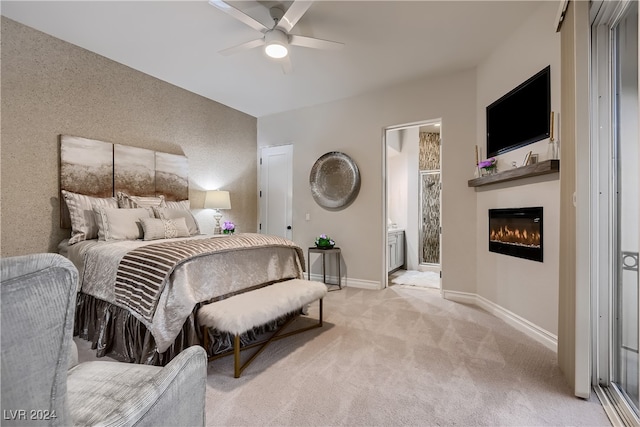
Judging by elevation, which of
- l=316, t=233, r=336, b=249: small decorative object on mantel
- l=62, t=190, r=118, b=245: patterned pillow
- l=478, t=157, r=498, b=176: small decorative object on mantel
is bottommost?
l=316, t=233, r=336, b=249: small decorative object on mantel

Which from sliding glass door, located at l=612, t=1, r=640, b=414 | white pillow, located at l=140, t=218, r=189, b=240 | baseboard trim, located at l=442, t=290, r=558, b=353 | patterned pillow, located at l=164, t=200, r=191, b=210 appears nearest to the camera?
sliding glass door, located at l=612, t=1, r=640, b=414

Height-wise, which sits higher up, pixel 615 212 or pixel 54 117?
pixel 54 117

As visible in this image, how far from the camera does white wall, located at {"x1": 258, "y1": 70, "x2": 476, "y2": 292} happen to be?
369cm

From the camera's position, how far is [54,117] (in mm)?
3002

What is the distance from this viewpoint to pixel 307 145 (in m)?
4.92

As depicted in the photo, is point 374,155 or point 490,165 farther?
point 374,155

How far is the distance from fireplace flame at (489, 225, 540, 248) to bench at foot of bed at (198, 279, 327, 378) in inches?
77.8

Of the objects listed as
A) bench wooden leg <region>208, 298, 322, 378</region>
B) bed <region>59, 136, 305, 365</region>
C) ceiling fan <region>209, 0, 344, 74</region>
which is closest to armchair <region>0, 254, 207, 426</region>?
bench wooden leg <region>208, 298, 322, 378</region>

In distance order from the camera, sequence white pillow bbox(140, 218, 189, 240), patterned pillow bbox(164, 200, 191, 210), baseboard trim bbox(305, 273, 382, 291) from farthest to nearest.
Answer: baseboard trim bbox(305, 273, 382, 291), patterned pillow bbox(164, 200, 191, 210), white pillow bbox(140, 218, 189, 240)

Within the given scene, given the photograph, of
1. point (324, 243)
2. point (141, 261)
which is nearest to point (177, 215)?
point (141, 261)

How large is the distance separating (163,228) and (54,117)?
154cm

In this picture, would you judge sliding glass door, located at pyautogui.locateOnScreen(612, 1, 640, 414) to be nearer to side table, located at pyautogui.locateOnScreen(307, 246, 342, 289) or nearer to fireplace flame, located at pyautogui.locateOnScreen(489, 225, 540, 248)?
fireplace flame, located at pyautogui.locateOnScreen(489, 225, 540, 248)

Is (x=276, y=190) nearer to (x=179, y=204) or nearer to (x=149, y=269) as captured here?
(x=179, y=204)

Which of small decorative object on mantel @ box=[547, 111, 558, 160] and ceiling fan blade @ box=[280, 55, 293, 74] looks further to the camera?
ceiling fan blade @ box=[280, 55, 293, 74]
